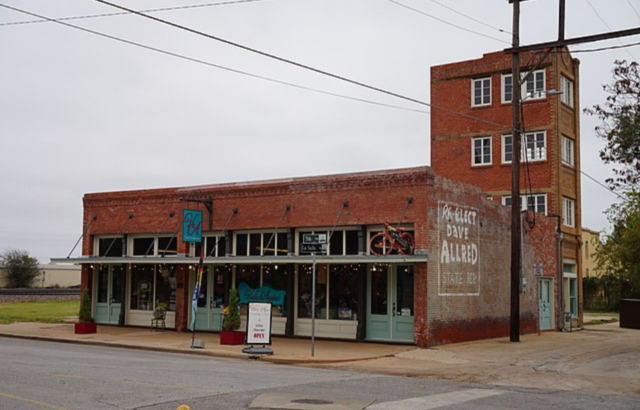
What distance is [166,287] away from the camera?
96.6 feet

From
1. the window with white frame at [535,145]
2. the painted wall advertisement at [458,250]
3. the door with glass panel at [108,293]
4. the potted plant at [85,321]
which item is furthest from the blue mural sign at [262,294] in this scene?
the window with white frame at [535,145]

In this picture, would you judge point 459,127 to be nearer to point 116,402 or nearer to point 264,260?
point 264,260

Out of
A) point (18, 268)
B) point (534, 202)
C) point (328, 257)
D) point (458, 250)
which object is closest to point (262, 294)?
point (328, 257)

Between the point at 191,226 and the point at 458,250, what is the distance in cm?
938

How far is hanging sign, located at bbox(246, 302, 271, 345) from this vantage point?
21219 mm

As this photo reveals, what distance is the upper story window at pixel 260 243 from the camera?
26203mm

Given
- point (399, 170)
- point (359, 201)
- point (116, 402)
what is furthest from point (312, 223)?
point (116, 402)

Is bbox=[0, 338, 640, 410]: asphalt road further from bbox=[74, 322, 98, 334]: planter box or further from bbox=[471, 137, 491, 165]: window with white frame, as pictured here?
bbox=[471, 137, 491, 165]: window with white frame

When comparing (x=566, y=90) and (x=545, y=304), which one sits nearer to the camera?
(x=545, y=304)

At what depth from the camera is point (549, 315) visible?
33.1m

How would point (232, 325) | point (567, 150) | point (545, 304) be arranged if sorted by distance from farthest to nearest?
point (567, 150) < point (545, 304) < point (232, 325)

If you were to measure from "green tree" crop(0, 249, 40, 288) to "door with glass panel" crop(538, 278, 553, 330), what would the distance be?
63.4m

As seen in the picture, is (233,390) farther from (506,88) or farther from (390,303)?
(506,88)

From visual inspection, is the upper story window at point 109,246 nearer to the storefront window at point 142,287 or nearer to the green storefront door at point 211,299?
the storefront window at point 142,287
